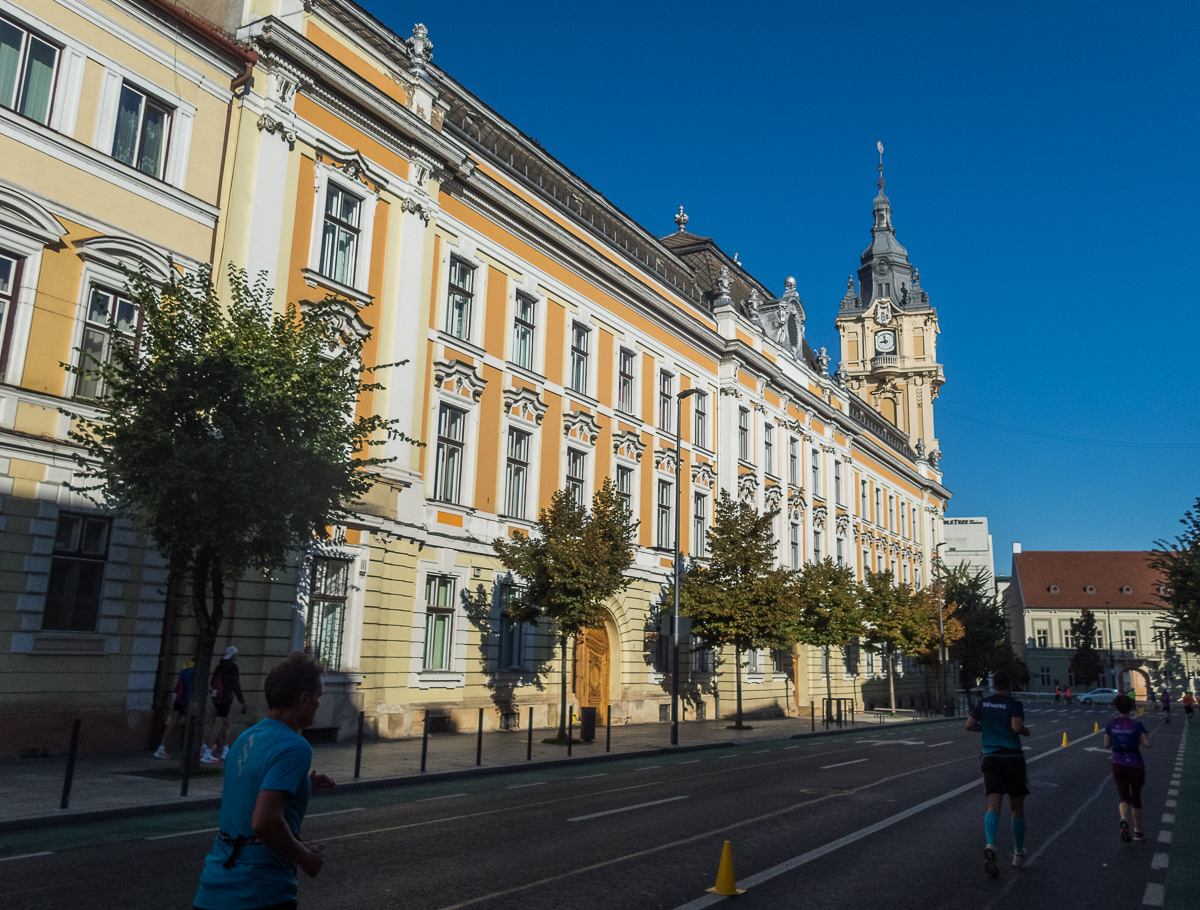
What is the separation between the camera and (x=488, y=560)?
80.7 ft

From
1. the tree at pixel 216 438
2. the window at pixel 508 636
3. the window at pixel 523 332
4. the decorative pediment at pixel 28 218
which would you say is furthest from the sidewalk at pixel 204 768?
the window at pixel 523 332

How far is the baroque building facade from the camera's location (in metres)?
15.8

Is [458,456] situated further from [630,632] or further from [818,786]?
[818,786]

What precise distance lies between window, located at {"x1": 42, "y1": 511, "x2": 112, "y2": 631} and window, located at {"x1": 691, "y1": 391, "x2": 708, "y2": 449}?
76.5 feet

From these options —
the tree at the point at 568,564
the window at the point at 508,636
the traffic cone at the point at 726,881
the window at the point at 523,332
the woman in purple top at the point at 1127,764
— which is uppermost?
the window at the point at 523,332

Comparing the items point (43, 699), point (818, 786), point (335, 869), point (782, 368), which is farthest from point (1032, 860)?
point (782, 368)

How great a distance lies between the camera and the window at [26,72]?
15.5 m

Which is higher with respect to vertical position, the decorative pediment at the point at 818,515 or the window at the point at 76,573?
the decorative pediment at the point at 818,515

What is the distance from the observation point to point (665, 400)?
112 ft

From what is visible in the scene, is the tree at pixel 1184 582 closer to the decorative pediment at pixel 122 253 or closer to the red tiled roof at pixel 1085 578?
the decorative pediment at pixel 122 253

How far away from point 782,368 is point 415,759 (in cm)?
2978

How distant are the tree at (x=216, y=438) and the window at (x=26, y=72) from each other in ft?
14.4

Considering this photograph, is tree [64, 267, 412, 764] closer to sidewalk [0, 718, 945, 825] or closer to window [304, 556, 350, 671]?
sidewalk [0, 718, 945, 825]

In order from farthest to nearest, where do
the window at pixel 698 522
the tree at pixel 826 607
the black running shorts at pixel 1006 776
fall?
the tree at pixel 826 607 < the window at pixel 698 522 < the black running shorts at pixel 1006 776
